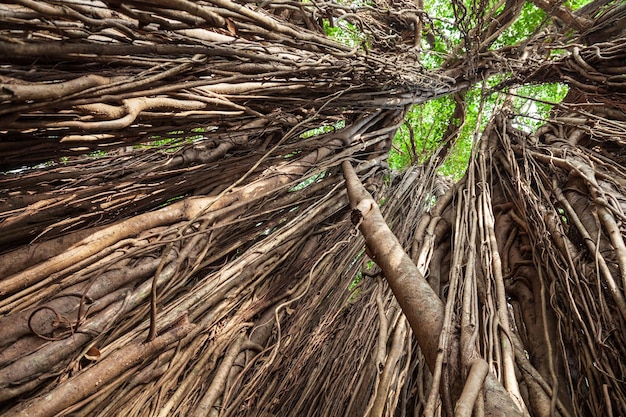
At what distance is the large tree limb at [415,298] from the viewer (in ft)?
1.92

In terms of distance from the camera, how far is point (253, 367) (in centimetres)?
123

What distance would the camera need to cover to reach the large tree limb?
0.58 m

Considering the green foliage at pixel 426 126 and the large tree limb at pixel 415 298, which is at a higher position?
the large tree limb at pixel 415 298

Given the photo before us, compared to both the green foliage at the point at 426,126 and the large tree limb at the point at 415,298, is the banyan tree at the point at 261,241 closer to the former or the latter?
the large tree limb at the point at 415,298

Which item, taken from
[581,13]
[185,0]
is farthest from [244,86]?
[581,13]

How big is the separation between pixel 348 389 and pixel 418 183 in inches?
46.8

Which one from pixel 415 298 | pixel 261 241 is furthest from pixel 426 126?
pixel 415 298

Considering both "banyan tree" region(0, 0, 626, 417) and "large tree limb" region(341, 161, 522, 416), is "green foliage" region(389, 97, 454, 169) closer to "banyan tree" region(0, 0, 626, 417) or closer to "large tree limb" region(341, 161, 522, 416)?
"banyan tree" region(0, 0, 626, 417)

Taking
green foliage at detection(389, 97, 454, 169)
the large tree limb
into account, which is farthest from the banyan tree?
green foliage at detection(389, 97, 454, 169)

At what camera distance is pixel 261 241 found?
1331 mm

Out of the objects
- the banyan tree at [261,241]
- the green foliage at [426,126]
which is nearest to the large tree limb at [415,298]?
the banyan tree at [261,241]

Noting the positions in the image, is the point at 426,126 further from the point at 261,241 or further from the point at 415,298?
the point at 415,298

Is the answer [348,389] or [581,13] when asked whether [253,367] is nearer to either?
[348,389]

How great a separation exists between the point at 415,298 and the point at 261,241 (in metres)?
0.70
